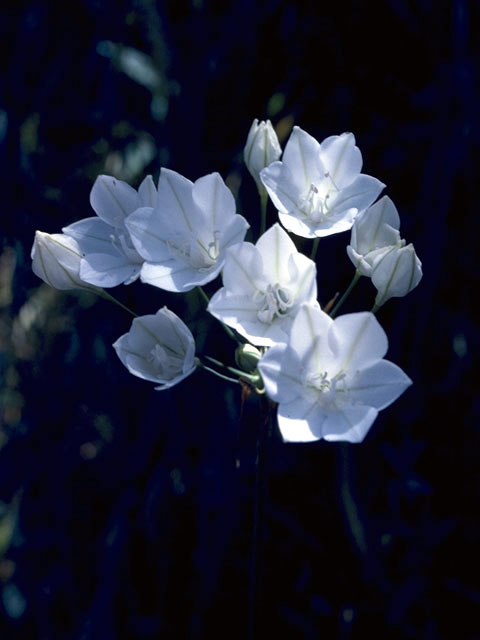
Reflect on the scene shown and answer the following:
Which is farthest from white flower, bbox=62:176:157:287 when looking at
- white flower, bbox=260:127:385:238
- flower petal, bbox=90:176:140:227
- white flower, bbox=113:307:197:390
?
white flower, bbox=260:127:385:238

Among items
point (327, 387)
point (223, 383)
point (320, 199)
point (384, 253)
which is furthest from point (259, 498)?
point (223, 383)

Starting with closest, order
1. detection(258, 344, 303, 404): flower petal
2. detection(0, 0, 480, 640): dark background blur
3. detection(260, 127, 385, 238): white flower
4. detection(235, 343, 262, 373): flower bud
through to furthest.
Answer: detection(258, 344, 303, 404): flower petal
detection(235, 343, 262, 373): flower bud
detection(260, 127, 385, 238): white flower
detection(0, 0, 480, 640): dark background blur

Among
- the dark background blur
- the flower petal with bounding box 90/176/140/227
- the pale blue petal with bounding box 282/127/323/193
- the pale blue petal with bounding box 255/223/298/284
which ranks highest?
the pale blue petal with bounding box 282/127/323/193

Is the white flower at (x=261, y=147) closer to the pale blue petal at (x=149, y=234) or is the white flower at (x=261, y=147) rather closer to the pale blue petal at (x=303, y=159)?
the pale blue petal at (x=303, y=159)

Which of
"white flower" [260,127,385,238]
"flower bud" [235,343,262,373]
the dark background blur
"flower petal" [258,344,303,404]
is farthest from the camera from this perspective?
the dark background blur

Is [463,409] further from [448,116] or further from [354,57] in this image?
[354,57]

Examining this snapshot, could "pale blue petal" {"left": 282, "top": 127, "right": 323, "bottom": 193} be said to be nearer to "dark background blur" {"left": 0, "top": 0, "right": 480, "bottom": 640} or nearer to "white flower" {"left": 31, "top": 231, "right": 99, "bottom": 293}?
"white flower" {"left": 31, "top": 231, "right": 99, "bottom": 293}

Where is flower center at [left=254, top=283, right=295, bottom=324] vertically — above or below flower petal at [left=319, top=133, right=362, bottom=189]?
below

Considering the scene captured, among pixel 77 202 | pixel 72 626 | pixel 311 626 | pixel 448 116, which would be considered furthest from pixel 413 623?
pixel 77 202

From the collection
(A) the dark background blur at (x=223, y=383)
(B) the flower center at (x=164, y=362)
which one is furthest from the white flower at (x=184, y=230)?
(A) the dark background blur at (x=223, y=383)
